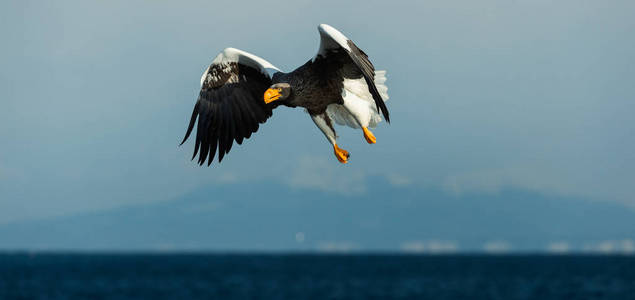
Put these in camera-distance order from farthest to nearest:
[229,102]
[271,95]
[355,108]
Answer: [229,102] < [355,108] < [271,95]

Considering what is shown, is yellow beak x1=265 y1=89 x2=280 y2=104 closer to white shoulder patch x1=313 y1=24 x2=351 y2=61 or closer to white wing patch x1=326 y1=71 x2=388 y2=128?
white shoulder patch x1=313 y1=24 x2=351 y2=61

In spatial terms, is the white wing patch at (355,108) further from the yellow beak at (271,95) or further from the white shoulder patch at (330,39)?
the yellow beak at (271,95)

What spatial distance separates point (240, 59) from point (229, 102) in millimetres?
790

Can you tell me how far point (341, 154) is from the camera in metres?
13.1

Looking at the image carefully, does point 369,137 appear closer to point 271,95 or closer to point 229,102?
point 271,95

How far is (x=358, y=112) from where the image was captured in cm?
1380

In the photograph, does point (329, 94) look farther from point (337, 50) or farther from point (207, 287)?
point (207, 287)

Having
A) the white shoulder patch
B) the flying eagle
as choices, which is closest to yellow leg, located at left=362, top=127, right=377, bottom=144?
the flying eagle

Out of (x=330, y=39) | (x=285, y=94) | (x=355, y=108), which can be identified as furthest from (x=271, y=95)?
(x=355, y=108)

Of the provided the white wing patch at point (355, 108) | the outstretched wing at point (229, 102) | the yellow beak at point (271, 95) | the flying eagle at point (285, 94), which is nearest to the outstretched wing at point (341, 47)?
the flying eagle at point (285, 94)

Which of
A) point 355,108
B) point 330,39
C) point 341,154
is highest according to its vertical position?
point 330,39

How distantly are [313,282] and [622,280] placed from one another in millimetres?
48515

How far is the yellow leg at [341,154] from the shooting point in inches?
508

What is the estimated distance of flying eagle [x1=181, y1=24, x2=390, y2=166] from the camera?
12992 mm
